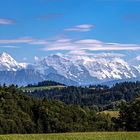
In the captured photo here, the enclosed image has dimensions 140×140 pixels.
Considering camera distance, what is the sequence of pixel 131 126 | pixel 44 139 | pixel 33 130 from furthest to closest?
pixel 33 130, pixel 131 126, pixel 44 139

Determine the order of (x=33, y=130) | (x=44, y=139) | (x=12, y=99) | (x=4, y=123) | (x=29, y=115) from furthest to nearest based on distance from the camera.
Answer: (x=12, y=99), (x=29, y=115), (x=33, y=130), (x=4, y=123), (x=44, y=139)

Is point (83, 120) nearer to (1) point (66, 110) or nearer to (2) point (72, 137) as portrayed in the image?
(1) point (66, 110)

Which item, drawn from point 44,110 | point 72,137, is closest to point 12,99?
point 44,110

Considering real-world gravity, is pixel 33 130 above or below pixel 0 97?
below

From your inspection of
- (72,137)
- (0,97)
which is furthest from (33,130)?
(72,137)

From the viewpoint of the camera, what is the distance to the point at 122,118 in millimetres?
127125

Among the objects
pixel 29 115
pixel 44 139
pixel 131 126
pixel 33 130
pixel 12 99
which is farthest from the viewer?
pixel 12 99

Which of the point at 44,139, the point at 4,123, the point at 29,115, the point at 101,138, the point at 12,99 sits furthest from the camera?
the point at 12,99

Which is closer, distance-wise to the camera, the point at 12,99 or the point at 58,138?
the point at 58,138

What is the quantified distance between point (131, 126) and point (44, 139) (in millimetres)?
69773

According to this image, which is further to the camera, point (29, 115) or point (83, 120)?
point (83, 120)

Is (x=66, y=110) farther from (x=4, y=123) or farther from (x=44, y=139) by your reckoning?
(x=44, y=139)

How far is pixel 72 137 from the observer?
188ft

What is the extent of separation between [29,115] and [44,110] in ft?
21.8
